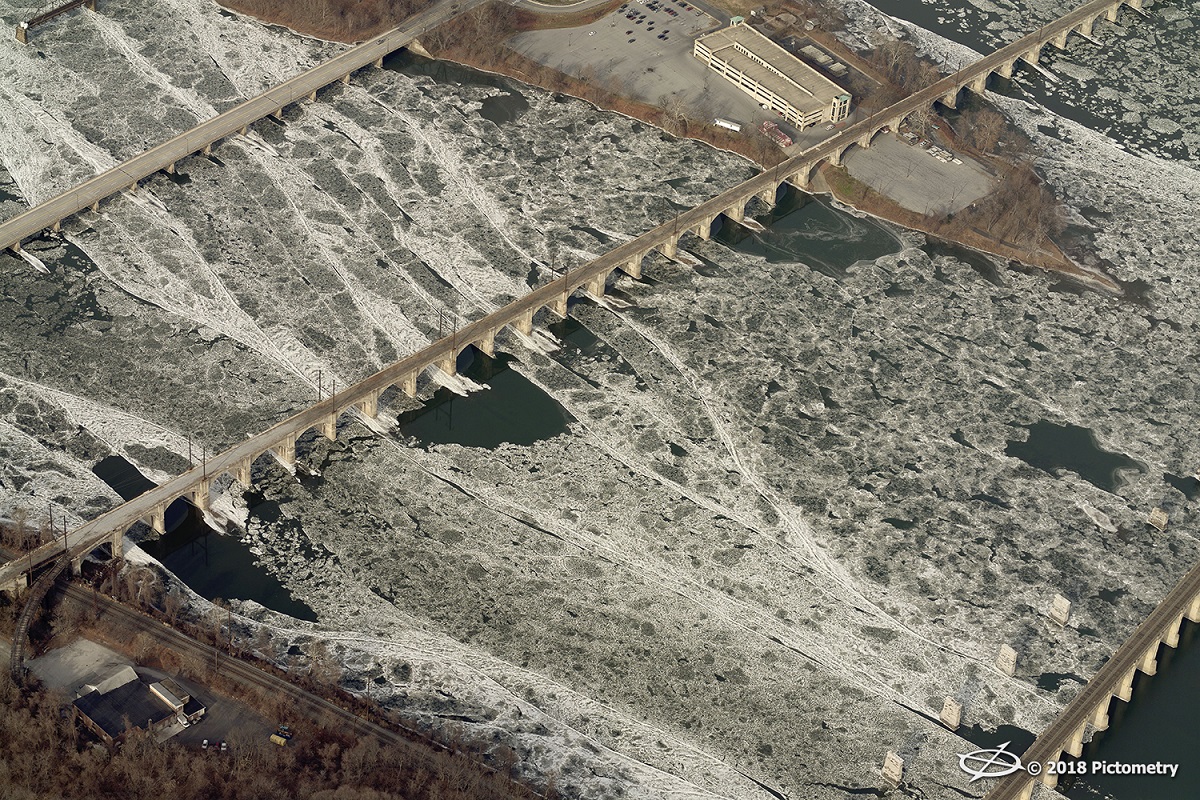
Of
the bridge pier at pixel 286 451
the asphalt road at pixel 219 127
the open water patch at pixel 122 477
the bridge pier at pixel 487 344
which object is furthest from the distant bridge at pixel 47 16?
the bridge pier at pixel 286 451

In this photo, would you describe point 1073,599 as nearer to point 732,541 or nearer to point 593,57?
point 732,541

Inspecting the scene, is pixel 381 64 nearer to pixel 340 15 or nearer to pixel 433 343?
pixel 340 15

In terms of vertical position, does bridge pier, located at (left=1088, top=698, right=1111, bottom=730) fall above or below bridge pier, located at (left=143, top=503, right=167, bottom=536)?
above

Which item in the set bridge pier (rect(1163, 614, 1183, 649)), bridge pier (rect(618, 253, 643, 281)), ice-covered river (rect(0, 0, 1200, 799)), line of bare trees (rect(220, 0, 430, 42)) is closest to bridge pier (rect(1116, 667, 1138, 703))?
ice-covered river (rect(0, 0, 1200, 799))

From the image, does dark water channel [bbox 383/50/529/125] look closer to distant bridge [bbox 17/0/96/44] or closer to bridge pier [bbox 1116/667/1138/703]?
distant bridge [bbox 17/0/96/44]

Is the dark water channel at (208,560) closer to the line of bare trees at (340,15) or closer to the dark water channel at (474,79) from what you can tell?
the dark water channel at (474,79)

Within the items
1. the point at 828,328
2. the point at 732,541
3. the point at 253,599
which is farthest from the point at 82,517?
the point at 828,328

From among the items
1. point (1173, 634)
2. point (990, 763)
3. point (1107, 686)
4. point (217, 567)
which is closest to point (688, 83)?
point (217, 567)
